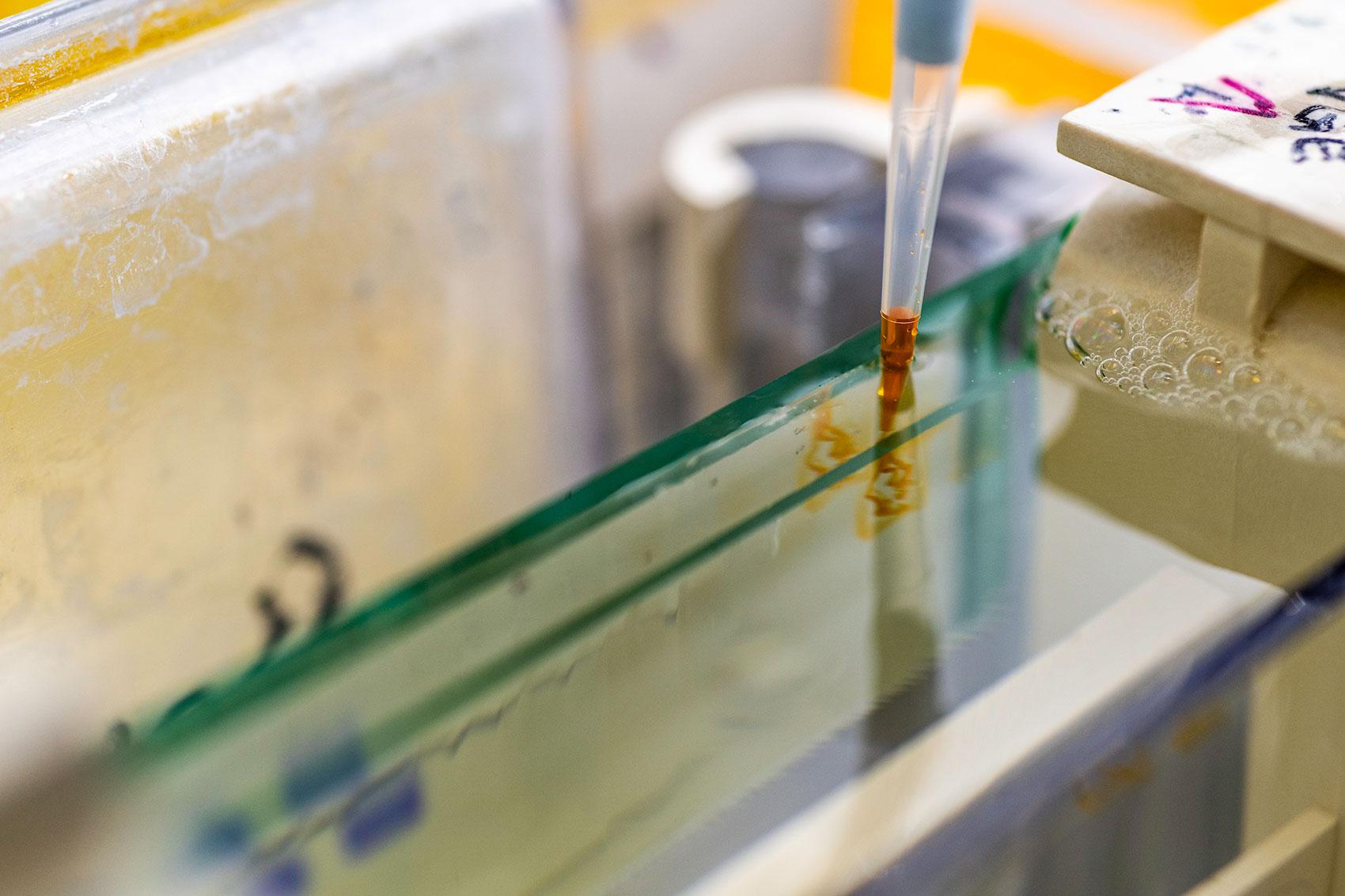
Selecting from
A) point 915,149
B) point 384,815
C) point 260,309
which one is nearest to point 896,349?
point 915,149

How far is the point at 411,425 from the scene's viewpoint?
0.72 meters

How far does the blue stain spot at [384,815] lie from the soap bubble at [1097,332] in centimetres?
26

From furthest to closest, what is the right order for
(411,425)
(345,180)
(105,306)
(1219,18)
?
(1219,18), (411,425), (345,180), (105,306)

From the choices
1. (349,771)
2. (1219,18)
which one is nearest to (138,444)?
(349,771)

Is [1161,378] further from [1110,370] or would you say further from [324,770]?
[324,770]

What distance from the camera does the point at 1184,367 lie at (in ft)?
1.35

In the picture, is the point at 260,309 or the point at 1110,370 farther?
the point at 260,309

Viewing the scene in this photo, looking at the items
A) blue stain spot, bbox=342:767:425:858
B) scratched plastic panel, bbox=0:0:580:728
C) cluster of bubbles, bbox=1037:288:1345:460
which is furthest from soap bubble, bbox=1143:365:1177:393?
scratched plastic panel, bbox=0:0:580:728

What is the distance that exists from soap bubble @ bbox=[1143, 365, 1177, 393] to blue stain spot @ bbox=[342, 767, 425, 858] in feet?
0.87

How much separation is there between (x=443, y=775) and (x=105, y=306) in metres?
0.24

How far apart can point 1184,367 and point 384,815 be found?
289 millimetres

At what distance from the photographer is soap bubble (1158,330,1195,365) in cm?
41

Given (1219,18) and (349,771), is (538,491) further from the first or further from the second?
(1219,18)

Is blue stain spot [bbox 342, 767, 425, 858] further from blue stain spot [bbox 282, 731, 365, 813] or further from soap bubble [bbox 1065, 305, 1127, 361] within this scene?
soap bubble [bbox 1065, 305, 1127, 361]
